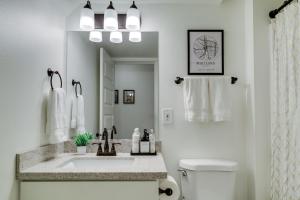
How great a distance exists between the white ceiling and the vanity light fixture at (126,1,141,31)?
0.11 m

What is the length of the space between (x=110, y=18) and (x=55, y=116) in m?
0.88

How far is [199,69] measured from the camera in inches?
90.0

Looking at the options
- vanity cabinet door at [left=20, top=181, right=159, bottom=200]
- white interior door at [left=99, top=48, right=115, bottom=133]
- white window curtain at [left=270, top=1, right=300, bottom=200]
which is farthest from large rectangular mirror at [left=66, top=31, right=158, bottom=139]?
white window curtain at [left=270, top=1, right=300, bottom=200]

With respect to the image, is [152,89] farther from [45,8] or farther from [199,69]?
[45,8]

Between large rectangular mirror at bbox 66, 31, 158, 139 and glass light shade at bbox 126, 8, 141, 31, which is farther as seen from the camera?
large rectangular mirror at bbox 66, 31, 158, 139

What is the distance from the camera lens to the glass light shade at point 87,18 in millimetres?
2174

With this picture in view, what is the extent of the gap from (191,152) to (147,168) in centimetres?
75

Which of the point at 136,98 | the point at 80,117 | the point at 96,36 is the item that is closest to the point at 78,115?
the point at 80,117

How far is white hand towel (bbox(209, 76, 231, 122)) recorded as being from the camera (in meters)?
2.16

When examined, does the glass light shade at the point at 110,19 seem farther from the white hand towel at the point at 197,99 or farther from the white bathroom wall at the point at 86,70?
the white hand towel at the point at 197,99

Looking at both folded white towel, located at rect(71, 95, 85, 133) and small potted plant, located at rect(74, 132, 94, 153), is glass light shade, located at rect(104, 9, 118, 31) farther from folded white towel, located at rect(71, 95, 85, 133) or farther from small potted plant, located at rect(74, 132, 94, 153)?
small potted plant, located at rect(74, 132, 94, 153)

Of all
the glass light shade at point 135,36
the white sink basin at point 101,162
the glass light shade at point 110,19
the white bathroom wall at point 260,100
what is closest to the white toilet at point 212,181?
the white bathroom wall at point 260,100

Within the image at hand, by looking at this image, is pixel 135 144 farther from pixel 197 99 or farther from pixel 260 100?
pixel 260 100

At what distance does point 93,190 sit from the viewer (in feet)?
5.04
